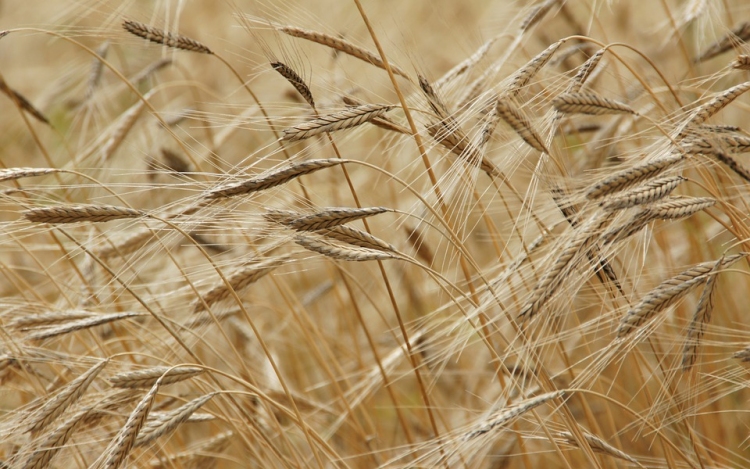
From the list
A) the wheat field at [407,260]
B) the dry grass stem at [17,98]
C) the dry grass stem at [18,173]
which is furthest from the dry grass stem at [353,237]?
the dry grass stem at [17,98]

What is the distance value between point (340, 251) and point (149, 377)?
17.4 inches

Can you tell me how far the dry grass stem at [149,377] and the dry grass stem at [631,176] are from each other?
0.80 m

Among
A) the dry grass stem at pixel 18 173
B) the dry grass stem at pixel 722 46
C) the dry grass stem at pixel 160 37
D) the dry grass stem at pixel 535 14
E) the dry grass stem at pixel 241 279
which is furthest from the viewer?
the dry grass stem at pixel 722 46

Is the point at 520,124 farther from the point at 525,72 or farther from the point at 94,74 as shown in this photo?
the point at 94,74

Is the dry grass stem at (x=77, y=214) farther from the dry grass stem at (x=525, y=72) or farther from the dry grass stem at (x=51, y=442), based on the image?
the dry grass stem at (x=525, y=72)

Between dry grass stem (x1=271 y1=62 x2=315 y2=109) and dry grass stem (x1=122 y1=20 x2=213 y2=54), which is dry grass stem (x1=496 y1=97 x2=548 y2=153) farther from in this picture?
dry grass stem (x1=122 y1=20 x2=213 y2=54)

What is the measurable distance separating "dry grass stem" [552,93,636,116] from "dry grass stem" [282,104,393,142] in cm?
35

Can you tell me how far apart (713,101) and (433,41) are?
3.46 meters

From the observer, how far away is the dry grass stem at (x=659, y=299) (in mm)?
1162

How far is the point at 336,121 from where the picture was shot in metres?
1.28

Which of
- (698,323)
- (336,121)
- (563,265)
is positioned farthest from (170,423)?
(698,323)

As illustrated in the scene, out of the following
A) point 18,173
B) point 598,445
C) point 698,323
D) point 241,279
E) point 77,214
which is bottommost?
point 598,445

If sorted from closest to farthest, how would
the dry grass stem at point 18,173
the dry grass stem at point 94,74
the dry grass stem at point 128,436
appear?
1. the dry grass stem at point 128,436
2. the dry grass stem at point 18,173
3. the dry grass stem at point 94,74

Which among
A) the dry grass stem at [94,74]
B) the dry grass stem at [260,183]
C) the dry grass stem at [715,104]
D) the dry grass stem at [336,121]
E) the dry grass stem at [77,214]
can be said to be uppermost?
the dry grass stem at [94,74]
